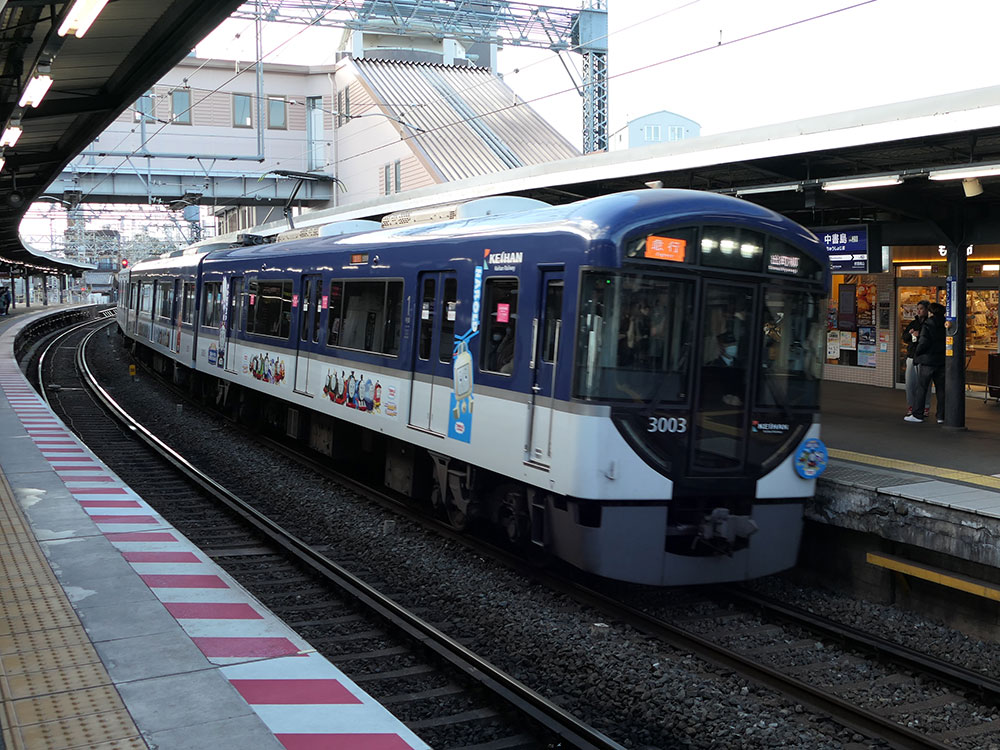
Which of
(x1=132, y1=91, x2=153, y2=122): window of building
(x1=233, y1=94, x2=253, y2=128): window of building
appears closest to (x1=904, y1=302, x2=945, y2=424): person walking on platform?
(x1=132, y1=91, x2=153, y2=122): window of building

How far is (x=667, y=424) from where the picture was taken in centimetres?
710

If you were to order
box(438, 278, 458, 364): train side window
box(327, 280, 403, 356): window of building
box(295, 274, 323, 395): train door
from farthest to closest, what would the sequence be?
1. box(295, 274, 323, 395): train door
2. box(327, 280, 403, 356): window of building
3. box(438, 278, 458, 364): train side window

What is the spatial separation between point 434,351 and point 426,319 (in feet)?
1.19

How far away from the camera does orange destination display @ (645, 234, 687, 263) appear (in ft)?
22.8

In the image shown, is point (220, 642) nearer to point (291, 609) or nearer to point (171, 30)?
point (291, 609)

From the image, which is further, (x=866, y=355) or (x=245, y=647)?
(x=866, y=355)

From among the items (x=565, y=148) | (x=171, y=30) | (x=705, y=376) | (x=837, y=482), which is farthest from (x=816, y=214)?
(x=565, y=148)

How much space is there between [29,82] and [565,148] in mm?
31829

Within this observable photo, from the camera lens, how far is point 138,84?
36.5 feet

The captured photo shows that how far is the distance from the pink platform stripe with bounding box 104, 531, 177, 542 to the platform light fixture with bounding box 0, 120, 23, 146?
5347 millimetres

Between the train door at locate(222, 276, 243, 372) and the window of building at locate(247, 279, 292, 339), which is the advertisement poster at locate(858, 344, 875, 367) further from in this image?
the train door at locate(222, 276, 243, 372)

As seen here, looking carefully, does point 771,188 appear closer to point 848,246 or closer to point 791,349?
point 848,246

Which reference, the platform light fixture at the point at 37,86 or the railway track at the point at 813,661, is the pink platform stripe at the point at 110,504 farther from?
the platform light fixture at the point at 37,86

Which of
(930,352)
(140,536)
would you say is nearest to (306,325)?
(140,536)
